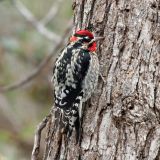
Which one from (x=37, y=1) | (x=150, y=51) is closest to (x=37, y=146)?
(x=150, y=51)

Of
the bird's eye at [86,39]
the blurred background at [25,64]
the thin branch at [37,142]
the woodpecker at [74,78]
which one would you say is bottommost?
the thin branch at [37,142]

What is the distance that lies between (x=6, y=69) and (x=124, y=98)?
394 cm

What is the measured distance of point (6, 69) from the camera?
7.48 m

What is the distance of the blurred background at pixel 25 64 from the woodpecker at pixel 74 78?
8.44 ft

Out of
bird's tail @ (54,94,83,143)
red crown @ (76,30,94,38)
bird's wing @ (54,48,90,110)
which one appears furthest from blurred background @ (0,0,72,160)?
bird's tail @ (54,94,83,143)

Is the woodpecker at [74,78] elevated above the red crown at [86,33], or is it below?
below

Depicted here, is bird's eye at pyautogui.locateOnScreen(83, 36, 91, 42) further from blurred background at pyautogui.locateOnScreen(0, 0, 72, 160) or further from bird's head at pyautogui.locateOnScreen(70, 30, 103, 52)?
blurred background at pyautogui.locateOnScreen(0, 0, 72, 160)

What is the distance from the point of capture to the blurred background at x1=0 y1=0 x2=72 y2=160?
23.5 ft

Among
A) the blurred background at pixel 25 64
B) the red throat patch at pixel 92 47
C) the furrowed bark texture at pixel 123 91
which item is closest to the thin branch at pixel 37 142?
the furrowed bark texture at pixel 123 91

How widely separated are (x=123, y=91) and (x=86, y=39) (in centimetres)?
55

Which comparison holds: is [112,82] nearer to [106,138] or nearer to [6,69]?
[106,138]

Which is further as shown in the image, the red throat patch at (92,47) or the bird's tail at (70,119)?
the red throat patch at (92,47)

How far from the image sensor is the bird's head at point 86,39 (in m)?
4.01

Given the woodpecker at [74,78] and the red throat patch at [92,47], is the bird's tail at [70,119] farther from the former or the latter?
the red throat patch at [92,47]
